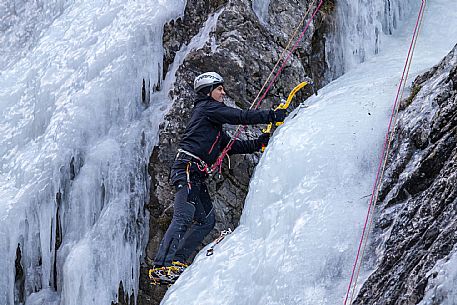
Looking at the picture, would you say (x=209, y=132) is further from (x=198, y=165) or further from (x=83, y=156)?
(x=83, y=156)

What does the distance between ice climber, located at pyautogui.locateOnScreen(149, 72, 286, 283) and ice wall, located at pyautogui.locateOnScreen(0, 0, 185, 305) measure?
973 mm

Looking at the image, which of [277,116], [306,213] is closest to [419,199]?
[306,213]

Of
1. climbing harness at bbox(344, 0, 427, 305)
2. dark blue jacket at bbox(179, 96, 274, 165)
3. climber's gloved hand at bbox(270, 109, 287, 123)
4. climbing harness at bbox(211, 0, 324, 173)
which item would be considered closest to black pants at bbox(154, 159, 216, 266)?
dark blue jacket at bbox(179, 96, 274, 165)

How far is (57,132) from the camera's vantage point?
6.68 metres

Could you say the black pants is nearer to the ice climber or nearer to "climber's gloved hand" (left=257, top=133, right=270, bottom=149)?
the ice climber

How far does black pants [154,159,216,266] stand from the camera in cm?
541

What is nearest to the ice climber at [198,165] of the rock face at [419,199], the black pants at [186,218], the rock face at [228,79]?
the black pants at [186,218]

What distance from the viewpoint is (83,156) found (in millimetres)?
6641

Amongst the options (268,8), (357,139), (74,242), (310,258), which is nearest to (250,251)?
(310,258)

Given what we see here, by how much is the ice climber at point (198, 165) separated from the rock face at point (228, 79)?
1.96 ft

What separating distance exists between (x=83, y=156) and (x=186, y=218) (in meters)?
1.58

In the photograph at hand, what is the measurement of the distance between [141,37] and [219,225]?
196 centimetres

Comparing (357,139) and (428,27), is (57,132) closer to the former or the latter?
(357,139)

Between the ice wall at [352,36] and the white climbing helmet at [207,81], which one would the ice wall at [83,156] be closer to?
the white climbing helmet at [207,81]
